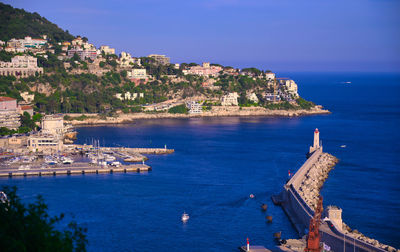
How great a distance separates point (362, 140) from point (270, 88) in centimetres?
2183

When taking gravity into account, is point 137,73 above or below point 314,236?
above

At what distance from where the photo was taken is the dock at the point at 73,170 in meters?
21.3

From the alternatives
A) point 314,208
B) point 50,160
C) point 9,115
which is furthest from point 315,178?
point 9,115

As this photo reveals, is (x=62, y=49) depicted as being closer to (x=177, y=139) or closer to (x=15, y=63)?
(x=15, y=63)

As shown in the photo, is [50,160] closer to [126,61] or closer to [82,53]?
[82,53]

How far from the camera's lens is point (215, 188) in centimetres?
1925

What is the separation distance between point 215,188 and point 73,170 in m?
6.02

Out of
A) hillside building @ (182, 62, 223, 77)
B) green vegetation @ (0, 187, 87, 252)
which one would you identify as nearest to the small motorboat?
green vegetation @ (0, 187, 87, 252)

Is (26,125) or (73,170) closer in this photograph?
(73,170)

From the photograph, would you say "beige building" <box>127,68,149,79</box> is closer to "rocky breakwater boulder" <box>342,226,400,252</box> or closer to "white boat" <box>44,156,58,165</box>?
"white boat" <box>44,156,58,165</box>

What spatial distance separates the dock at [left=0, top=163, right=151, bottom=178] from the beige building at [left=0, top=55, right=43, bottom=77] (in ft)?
66.9

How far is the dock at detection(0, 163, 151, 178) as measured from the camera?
21348 millimetres

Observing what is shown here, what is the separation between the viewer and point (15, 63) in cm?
4125

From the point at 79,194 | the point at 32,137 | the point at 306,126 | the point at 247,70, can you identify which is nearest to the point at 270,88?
the point at 247,70
